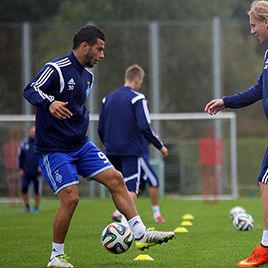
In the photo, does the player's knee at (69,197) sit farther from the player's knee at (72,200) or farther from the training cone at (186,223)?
the training cone at (186,223)

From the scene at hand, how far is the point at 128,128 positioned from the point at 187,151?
48.3ft

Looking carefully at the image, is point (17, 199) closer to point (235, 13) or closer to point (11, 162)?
point (11, 162)

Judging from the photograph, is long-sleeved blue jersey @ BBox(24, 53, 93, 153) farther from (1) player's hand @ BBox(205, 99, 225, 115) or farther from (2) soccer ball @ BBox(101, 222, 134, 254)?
(1) player's hand @ BBox(205, 99, 225, 115)

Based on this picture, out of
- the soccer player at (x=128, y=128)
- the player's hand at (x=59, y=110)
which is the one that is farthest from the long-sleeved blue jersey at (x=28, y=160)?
the player's hand at (x=59, y=110)

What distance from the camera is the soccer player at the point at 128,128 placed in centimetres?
1184

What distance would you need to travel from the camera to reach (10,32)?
92.9ft

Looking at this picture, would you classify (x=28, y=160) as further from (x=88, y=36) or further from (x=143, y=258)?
(x=88, y=36)

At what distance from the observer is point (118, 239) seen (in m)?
7.96

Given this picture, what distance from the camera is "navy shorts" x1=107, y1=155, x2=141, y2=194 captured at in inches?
461

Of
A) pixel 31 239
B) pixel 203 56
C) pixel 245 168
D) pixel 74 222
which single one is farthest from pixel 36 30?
pixel 31 239

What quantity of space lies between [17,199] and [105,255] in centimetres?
1483

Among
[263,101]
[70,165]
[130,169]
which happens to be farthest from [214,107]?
[130,169]

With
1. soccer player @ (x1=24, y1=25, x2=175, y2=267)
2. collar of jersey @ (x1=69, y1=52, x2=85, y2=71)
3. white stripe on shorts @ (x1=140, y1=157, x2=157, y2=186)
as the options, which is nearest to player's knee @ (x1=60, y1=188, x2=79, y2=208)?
soccer player @ (x1=24, y1=25, x2=175, y2=267)

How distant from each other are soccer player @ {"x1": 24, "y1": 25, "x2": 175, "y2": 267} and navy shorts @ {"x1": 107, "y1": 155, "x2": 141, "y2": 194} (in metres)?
3.56
